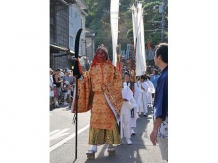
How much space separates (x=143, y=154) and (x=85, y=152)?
3.21 feet

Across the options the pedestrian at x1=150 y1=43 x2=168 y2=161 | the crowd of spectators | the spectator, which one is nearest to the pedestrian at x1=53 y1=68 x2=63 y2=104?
the crowd of spectators

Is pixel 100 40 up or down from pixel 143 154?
up

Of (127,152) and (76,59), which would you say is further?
(127,152)

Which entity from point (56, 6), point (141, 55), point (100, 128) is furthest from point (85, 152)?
point (56, 6)

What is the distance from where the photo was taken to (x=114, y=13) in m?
7.35

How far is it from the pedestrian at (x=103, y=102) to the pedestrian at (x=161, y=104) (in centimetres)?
234

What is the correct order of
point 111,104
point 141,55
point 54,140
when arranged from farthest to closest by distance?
point 141,55 → point 54,140 → point 111,104

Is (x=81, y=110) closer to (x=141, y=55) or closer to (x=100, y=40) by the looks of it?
(x=141, y=55)

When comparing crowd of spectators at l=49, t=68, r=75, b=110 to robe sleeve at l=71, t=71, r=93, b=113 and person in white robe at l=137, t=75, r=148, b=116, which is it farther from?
robe sleeve at l=71, t=71, r=93, b=113

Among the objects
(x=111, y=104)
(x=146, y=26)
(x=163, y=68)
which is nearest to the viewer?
(x=163, y=68)

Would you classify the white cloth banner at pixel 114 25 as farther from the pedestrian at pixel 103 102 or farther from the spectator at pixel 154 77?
the spectator at pixel 154 77

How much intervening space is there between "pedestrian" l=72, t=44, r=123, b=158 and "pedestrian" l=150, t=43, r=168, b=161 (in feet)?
7.69

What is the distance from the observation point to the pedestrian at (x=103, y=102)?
5746 mm

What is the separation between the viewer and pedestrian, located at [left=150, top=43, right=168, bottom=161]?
318 cm
